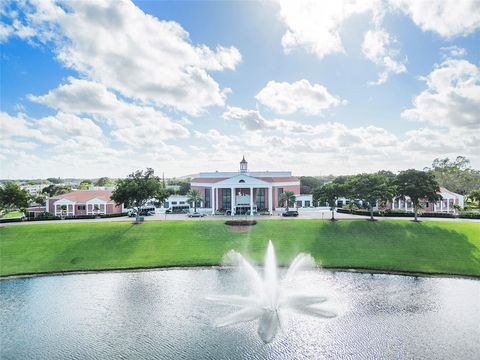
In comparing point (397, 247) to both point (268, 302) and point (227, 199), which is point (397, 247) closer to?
point (268, 302)

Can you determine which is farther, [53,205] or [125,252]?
[53,205]

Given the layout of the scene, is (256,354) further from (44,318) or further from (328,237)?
(328,237)

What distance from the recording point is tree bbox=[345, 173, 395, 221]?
53291 millimetres

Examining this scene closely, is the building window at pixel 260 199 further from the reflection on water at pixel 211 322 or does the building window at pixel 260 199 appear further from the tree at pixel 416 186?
the reflection on water at pixel 211 322

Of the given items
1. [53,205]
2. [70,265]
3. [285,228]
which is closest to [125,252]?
[70,265]

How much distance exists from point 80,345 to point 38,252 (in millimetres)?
28808

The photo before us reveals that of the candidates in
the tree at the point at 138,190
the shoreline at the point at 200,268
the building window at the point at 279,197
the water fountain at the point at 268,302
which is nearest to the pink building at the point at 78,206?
the tree at the point at 138,190

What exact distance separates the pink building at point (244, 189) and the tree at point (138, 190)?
17.4m

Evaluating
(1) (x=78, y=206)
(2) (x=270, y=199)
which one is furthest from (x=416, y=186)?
(1) (x=78, y=206)

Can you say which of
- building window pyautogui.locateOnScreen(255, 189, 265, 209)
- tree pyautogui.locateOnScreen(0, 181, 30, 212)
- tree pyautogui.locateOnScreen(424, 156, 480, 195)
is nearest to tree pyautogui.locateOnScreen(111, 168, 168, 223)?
tree pyautogui.locateOnScreen(0, 181, 30, 212)

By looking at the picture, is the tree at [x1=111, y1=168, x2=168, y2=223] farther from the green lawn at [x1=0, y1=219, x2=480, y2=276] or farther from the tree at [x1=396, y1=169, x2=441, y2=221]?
the tree at [x1=396, y1=169, x2=441, y2=221]

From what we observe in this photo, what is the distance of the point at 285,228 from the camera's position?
51.0 meters

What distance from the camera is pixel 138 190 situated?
2201 inches

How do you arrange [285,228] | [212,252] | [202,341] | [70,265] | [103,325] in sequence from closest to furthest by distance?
[202,341], [103,325], [70,265], [212,252], [285,228]
